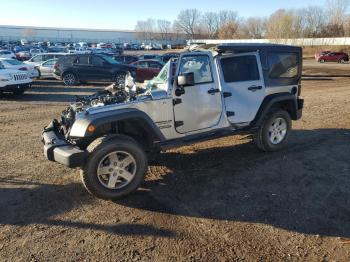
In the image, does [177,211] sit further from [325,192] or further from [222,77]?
[222,77]

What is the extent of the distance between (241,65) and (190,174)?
2.23 m

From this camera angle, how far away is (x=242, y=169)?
616 cm

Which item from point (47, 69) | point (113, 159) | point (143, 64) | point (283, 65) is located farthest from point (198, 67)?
point (47, 69)

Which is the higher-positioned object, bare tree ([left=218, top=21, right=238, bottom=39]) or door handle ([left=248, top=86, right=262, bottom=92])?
bare tree ([left=218, top=21, right=238, bottom=39])

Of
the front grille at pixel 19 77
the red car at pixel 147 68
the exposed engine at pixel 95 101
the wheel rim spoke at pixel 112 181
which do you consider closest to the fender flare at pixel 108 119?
the exposed engine at pixel 95 101

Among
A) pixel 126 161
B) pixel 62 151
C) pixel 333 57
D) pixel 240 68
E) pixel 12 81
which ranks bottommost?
pixel 126 161

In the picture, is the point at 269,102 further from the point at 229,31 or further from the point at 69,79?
the point at 229,31

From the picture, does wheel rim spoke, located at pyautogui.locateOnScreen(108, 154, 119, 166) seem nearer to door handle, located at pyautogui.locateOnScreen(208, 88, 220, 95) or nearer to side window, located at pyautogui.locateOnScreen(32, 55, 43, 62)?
door handle, located at pyautogui.locateOnScreen(208, 88, 220, 95)

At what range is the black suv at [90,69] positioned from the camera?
18.3 metres

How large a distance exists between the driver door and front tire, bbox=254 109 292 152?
1158 mm

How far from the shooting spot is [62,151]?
16.1 feet

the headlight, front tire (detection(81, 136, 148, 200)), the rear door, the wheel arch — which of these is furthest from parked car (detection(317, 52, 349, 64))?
front tire (detection(81, 136, 148, 200))

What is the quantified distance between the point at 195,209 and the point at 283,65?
380 cm

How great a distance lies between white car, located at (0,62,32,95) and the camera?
556 inches
